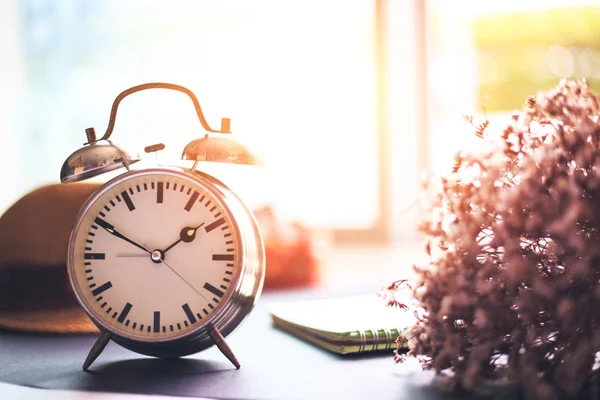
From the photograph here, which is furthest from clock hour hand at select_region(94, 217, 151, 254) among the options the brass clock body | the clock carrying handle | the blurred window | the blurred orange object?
the blurred window

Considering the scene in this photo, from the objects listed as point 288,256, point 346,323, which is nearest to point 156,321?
point 346,323

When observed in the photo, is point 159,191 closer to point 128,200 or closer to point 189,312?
point 128,200

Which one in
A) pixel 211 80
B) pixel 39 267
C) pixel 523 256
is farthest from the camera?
pixel 211 80

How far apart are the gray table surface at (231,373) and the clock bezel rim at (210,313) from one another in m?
0.04

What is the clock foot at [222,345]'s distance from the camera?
784mm

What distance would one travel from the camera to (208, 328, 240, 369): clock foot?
2.57 ft

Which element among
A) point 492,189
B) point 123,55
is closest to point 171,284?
point 492,189

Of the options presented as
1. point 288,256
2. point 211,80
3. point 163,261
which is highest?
point 211,80

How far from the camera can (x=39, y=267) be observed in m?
1.01

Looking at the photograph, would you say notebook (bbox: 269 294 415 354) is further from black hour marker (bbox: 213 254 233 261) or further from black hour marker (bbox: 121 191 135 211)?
black hour marker (bbox: 121 191 135 211)

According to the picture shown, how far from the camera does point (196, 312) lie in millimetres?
794

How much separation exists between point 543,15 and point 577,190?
191 centimetres

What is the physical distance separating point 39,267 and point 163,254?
1.01 feet

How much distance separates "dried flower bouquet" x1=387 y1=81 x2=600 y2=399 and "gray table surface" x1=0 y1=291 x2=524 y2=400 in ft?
0.21
